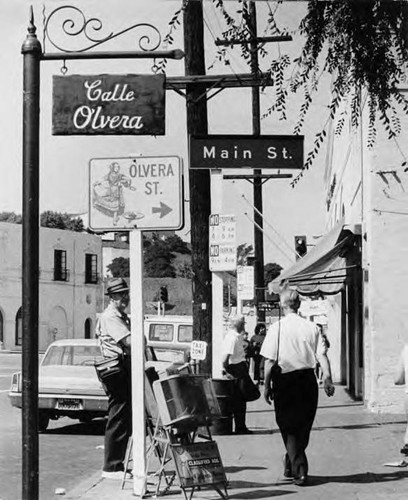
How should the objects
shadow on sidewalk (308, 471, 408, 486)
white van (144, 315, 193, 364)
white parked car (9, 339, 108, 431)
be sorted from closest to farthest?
shadow on sidewalk (308, 471, 408, 486)
white parked car (9, 339, 108, 431)
white van (144, 315, 193, 364)

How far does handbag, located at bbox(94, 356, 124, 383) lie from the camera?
8.88m

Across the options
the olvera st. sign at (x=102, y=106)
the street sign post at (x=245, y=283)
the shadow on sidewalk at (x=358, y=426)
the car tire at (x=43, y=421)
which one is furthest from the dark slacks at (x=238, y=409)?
the street sign post at (x=245, y=283)

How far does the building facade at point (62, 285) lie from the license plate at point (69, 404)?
2604cm

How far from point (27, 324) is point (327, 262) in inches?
430

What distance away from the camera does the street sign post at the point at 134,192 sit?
8.58 metres

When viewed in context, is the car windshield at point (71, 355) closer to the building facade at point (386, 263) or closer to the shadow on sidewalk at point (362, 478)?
the building facade at point (386, 263)

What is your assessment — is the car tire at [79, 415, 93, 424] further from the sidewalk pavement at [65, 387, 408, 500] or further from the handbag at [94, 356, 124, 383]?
the handbag at [94, 356, 124, 383]

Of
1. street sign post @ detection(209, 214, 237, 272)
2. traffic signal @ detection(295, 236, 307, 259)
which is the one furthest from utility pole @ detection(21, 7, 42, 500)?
traffic signal @ detection(295, 236, 307, 259)

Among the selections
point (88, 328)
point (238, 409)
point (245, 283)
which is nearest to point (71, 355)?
point (238, 409)

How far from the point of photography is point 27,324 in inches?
257

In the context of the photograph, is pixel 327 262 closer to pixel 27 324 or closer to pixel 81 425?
pixel 81 425

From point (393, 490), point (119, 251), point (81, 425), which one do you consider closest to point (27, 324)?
point (393, 490)

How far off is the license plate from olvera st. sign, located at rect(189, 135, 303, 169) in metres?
4.16

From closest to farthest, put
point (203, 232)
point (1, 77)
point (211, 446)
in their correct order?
1. point (1, 77)
2. point (211, 446)
3. point (203, 232)
